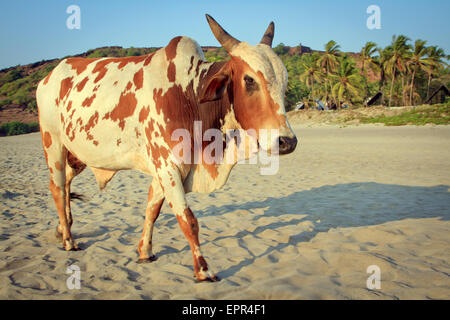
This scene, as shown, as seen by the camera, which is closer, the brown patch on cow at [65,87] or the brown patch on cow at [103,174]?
the brown patch on cow at [65,87]

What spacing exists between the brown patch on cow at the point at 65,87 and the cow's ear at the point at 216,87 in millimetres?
1751

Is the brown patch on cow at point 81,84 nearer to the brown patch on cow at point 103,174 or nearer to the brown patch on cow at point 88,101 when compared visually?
the brown patch on cow at point 88,101

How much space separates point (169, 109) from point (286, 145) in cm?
108

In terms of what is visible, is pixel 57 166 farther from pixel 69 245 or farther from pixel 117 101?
pixel 117 101

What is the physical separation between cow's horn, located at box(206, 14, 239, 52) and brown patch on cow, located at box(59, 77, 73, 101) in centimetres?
176

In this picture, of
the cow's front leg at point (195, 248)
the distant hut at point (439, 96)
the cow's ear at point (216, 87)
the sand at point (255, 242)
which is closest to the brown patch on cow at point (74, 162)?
the sand at point (255, 242)

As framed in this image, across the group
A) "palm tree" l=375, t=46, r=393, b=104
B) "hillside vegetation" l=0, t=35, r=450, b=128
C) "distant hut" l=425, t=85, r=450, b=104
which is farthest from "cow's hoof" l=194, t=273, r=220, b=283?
"distant hut" l=425, t=85, r=450, b=104

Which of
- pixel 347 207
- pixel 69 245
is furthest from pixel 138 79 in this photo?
pixel 347 207

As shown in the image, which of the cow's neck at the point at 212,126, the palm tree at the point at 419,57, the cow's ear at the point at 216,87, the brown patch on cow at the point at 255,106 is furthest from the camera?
the palm tree at the point at 419,57

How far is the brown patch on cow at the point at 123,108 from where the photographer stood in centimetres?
300

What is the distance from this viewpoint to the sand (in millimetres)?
2592

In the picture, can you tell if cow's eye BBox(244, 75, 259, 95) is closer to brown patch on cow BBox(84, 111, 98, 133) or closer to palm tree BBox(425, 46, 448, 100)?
brown patch on cow BBox(84, 111, 98, 133)

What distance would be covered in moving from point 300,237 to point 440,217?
2130mm

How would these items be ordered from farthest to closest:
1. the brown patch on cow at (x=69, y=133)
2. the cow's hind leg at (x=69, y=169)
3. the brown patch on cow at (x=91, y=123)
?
1. the cow's hind leg at (x=69, y=169)
2. the brown patch on cow at (x=69, y=133)
3. the brown patch on cow at (x=91, y=123)
